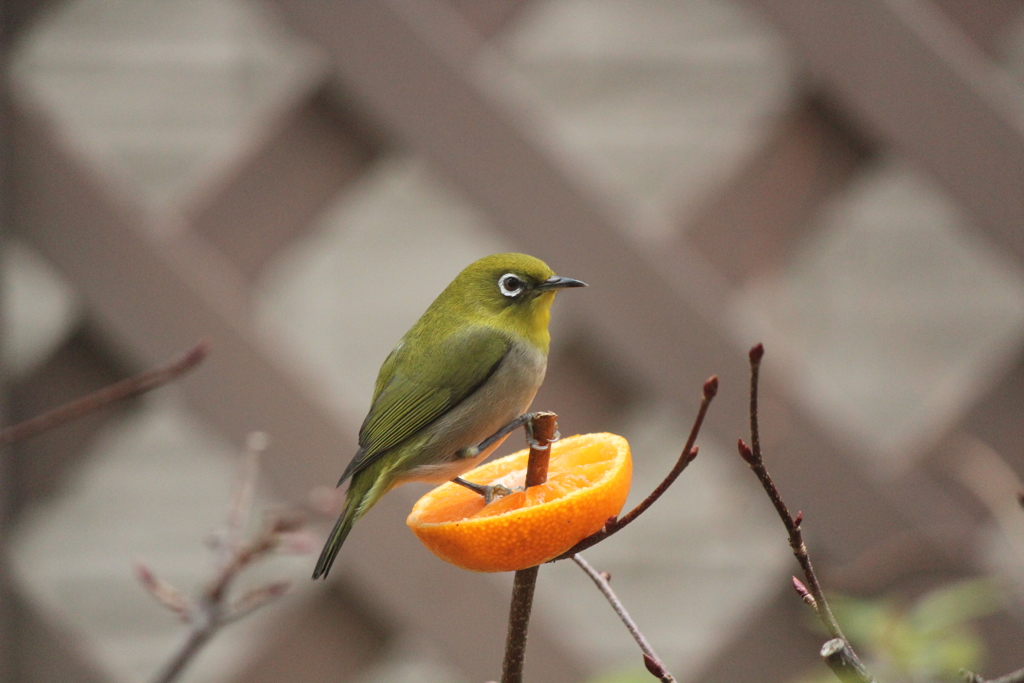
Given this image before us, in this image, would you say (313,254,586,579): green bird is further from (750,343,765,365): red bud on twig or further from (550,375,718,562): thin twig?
(750,343,765,365): red bud on twig

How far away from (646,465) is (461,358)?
61.6 inches

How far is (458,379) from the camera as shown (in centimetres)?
84

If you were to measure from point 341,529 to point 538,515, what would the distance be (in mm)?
272

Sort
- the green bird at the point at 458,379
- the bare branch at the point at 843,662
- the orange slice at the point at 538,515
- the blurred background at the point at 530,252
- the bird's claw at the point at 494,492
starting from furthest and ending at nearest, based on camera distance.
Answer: the blurred background at the point at 530,252
the green bird at the point at 458,379
the bird's claw at the point at 494,492
the orange slice at the point at 538,515
the bare branch at the point at 843,662

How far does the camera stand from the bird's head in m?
0.83

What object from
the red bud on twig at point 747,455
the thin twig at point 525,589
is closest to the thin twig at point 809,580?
the red bud on twig at point 747,455

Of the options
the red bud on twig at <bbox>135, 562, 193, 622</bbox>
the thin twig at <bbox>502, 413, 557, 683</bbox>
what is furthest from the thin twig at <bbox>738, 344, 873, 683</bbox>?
the red bud on twig at <bbox>135, 562, 193, 622</bbox>

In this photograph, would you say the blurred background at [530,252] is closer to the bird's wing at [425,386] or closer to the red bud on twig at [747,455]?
the bird's wing at [425,386]

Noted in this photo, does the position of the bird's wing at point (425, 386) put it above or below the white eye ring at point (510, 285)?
below

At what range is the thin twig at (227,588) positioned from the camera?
2.27 feet

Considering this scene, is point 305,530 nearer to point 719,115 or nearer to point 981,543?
point 981,543

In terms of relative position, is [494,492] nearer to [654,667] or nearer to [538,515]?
[538,515]

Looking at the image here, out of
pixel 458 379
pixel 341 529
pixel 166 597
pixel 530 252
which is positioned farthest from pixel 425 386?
pixel 530 252

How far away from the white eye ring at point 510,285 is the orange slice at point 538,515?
186 millimetres
